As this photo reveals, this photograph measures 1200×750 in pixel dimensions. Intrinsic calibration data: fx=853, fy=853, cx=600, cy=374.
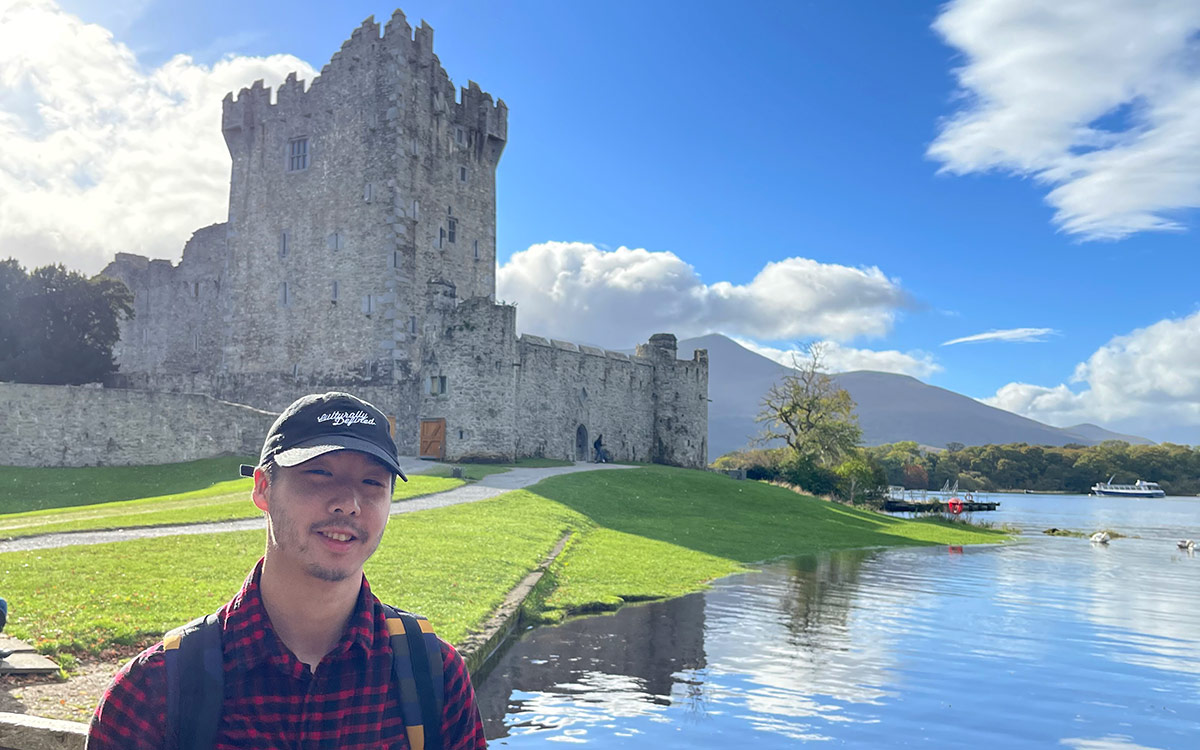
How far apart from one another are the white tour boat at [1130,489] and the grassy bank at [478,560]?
10657 centimetres

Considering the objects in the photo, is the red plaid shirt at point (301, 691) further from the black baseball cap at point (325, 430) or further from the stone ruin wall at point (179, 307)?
the stone ruin wall at point (179, 307)

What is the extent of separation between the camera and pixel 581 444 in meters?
48.9

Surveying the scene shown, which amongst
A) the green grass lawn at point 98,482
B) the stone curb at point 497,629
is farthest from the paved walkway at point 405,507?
the green grass lawn at point 98,482

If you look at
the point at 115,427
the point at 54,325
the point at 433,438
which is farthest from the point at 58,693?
the point at 54,325

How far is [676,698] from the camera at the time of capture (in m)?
10.2

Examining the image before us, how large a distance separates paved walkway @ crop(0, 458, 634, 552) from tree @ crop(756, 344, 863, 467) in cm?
2152

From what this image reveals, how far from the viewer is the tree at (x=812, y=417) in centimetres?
5788

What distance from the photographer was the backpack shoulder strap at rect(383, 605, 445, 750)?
2916 mm

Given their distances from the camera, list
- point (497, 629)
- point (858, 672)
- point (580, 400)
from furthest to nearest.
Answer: point (580, 400), point (858, 672), point (497, 629)

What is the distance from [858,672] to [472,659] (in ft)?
17.9

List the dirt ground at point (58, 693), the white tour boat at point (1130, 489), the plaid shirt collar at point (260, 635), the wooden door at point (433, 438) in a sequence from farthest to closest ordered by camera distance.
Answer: the white tour boat at point (1130, 489) < the wooden door at point (433, 438) < the dirt ground at point (58, 693) < the plaid shirt collar at point (260, 635)

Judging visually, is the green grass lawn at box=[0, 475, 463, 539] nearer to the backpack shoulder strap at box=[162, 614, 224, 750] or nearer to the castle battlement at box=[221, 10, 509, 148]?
the backpack shoulder strap at box=[162, 614, 224, 750]

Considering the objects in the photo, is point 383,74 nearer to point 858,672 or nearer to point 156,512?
point 156,512

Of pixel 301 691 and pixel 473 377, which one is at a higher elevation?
pixel 473 377
